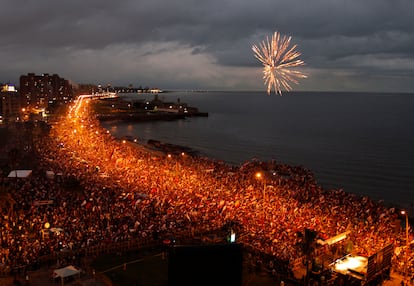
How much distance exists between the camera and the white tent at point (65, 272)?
12266 millimetres

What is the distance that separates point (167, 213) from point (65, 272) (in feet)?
22.3

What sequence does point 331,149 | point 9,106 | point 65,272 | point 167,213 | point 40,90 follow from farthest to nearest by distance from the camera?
1. point 40,90
2. point 9,106
3. point 331,149
4. point 167,213
5. point 65,272

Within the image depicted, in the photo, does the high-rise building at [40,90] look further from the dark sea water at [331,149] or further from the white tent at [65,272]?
the white tent at [65,272]

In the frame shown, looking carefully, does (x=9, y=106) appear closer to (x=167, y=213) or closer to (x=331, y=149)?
(x=331, y=149)

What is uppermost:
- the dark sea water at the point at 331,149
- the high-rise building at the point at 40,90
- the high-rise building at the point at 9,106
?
the high-rise building at the point at 40,90

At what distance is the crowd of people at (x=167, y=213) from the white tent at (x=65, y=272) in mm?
1647

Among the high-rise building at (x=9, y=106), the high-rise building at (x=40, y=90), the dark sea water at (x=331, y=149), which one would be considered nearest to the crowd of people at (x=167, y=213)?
the dark sea water at (x=331, y=149)

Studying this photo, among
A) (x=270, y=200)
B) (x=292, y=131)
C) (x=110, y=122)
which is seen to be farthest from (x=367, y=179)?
(x=110, y=122)

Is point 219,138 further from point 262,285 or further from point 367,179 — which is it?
point 262,285

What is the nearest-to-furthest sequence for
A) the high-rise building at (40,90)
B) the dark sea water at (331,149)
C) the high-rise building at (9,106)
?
1. the dark sea water at (331,149)
2. the high-rise building at (9,106)
3. the high-rise building at (40,90)

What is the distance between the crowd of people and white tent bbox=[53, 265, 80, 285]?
1647 mm

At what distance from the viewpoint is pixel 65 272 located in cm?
1241

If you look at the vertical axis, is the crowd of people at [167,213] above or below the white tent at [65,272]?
above

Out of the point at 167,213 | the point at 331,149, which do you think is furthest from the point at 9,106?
the point at 167,213
